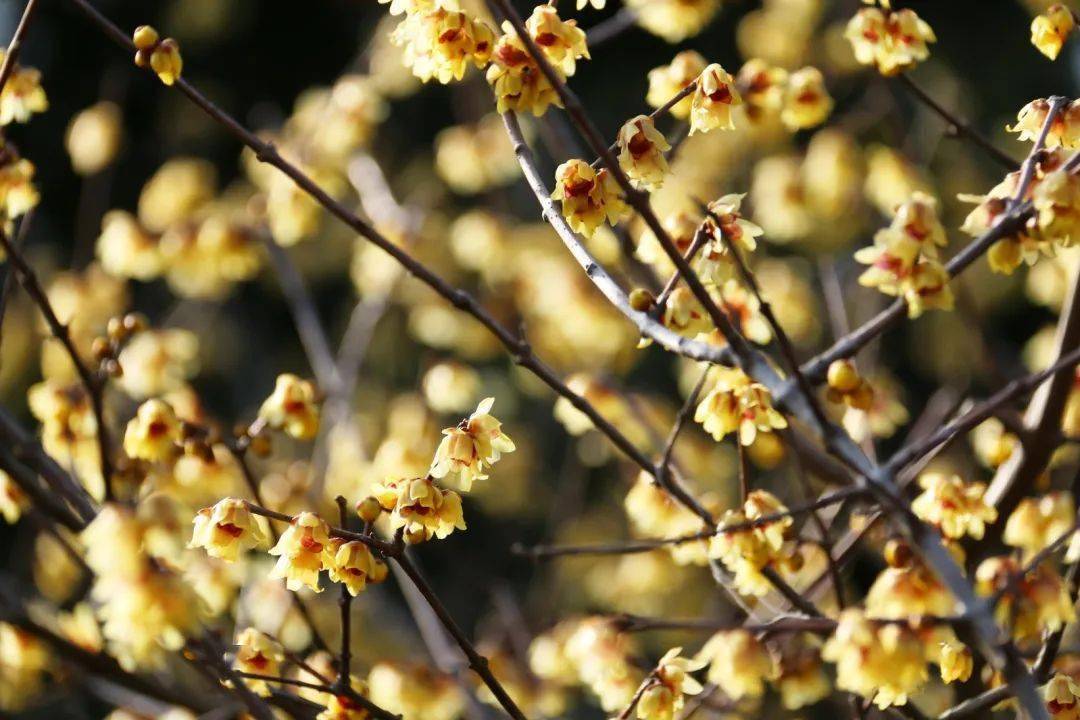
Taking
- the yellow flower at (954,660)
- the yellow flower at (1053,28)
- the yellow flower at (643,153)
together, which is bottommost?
the yellow flower at (954,660)

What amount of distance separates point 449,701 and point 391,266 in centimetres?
164

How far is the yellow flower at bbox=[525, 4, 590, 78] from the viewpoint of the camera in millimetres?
1452

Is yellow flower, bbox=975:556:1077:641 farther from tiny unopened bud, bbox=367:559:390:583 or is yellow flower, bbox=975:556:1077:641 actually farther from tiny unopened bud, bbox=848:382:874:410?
tiny unopened bud, bbox=367:559:390:583

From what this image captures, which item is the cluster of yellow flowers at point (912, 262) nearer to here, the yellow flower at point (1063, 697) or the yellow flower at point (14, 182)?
the yellow flower at point (1063, 697)

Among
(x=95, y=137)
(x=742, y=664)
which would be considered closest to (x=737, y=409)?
(x=742, y=664)

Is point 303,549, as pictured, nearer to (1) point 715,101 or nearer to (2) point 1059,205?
(1) point 715,101

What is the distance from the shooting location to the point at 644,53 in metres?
5.70

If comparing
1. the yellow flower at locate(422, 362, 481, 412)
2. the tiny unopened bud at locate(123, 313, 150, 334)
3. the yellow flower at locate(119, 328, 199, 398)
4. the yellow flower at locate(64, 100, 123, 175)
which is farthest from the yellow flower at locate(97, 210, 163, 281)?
A: the tiny unopened bud at locate(123, 313, 150, 334)

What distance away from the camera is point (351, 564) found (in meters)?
1.34

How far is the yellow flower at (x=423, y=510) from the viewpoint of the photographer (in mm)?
1358

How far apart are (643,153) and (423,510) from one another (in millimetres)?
507

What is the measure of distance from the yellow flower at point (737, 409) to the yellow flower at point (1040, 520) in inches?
19.9

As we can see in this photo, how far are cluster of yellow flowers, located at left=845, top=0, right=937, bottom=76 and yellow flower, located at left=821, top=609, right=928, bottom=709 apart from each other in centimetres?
88

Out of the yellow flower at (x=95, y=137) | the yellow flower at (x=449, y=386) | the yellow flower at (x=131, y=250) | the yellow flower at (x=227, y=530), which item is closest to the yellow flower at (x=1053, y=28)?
the yellow flower at (x=227, y=530)
